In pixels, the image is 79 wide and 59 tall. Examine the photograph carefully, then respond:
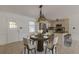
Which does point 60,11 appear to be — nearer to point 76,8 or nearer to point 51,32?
point 76,8

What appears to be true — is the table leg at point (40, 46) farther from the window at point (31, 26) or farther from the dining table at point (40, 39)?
the window at point (31, 26)

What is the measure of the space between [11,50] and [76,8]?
134 cm

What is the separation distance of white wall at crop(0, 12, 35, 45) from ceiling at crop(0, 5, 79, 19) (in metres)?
0.08

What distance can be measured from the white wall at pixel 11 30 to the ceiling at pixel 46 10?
0.08 metres

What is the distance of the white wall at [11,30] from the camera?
6.26ft

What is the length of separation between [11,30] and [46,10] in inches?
28.4

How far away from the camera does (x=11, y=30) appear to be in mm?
1969

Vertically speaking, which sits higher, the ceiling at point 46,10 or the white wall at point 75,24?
the ceiling at point 46,10

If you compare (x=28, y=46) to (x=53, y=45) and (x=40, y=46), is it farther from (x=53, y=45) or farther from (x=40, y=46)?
(x=53, y=45)

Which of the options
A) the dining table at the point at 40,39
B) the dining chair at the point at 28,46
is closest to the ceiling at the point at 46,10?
the dining table at the point at 40,39

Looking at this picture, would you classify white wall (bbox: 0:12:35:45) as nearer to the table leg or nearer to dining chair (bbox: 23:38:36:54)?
dining chair (bbox: 23:38:36:54)

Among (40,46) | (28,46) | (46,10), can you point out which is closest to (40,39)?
(40,46)

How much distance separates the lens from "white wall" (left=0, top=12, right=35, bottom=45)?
6.26 feet

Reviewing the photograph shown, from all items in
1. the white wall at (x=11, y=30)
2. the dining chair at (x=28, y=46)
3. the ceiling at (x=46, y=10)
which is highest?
the ceiling at (x=46, y=10)
